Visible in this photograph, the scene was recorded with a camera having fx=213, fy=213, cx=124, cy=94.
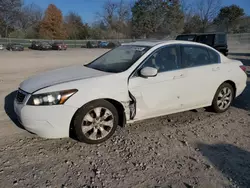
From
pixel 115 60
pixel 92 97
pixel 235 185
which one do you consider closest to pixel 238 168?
pixel 235 185

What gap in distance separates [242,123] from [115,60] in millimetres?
2654

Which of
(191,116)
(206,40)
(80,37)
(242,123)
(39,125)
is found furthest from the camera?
(80,37)

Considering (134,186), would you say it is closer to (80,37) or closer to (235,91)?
(235,91)

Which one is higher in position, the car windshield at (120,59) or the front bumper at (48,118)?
the car windshield at (120,59)

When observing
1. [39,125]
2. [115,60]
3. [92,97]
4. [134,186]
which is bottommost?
[134,186]

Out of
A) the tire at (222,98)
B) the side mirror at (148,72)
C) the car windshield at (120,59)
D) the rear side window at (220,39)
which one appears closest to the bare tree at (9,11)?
the rear side window at (220,39)

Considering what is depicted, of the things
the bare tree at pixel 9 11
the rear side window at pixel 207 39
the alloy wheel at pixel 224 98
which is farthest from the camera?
the bare tree at pixel 9 11

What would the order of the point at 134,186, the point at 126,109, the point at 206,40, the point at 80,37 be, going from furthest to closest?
the point at 80,37 → the point at 206,40 → the point at 126,109 → the point at 134,186

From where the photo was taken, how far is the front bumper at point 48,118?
2.86 metres

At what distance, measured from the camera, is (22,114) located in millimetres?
2949

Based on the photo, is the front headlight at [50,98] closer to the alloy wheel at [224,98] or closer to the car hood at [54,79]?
the car hood at [54,79]

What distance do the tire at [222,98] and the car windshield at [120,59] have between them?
1781 millimetres

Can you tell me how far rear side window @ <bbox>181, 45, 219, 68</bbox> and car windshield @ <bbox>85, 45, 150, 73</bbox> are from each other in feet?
2.42

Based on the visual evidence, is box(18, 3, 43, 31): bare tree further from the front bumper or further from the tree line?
the front bumper
